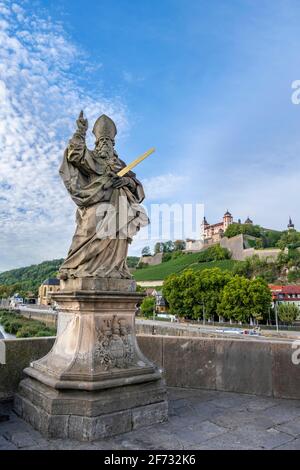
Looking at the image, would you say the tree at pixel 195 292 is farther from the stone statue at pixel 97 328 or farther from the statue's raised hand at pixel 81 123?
the statue's raised hand at pixel 81 123

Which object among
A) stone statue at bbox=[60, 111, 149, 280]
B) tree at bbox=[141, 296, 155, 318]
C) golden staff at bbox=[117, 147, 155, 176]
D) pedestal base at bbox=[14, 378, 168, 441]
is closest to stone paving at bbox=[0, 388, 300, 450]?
pedestal base at bbox=[14, 378, 168, 441]

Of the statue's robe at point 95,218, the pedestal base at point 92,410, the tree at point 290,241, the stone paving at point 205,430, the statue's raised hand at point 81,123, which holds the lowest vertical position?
the stone paving at point 205,430

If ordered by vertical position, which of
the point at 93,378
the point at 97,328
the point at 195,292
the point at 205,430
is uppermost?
the point at 195,292

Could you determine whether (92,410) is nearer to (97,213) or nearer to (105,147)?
(97,213)

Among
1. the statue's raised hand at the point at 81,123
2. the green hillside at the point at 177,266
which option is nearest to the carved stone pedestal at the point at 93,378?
the statue's raised hand at the point at 81,123

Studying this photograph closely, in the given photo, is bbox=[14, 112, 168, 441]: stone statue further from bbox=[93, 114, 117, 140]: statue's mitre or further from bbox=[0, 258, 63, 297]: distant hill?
bbox=[0, 258, 63, 297]: distant hill

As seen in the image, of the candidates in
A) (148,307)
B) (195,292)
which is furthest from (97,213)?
(148,307)

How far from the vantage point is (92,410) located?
348 cm

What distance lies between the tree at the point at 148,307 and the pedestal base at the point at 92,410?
70.2 m

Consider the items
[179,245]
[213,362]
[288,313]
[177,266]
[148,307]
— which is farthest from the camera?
[179,245]

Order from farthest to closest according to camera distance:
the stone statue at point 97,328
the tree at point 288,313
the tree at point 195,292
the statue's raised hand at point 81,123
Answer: the tree at point 195,292
the tree at point 288,313
the statue's raised hand at point 81,123
the stone statue at point 97,328

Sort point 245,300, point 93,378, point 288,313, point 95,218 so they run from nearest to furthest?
point 93,378
point 95,218
point 245,300
point 288,313

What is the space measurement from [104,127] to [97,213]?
1217mm

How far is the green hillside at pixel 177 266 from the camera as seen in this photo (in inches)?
3957
